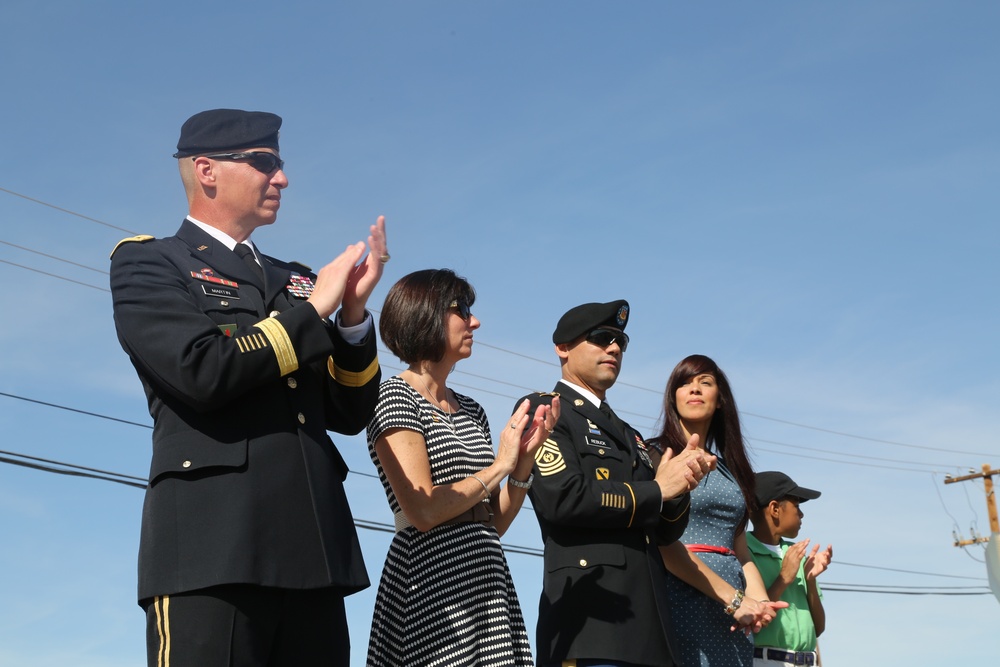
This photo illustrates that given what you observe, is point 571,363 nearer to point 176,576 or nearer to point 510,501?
point 510,501

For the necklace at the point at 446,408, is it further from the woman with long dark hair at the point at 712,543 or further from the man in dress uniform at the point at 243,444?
the woman with long dark hair at the point at 712,543

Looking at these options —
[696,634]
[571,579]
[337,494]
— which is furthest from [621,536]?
[337,494]

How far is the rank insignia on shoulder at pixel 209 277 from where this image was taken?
303 centimetres

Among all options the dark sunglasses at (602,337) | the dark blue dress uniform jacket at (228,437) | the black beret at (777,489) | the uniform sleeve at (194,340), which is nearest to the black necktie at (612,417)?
the dark sunglasses at (602,337)

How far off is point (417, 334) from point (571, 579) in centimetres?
102

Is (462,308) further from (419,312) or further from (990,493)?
(990,493)

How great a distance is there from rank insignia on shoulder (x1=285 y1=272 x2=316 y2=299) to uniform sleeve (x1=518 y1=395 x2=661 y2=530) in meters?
1.09

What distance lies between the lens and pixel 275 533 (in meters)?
2.77

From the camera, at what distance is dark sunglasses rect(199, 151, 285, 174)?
3.25 meters

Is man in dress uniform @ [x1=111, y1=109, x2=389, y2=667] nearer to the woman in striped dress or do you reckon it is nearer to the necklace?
the woman in striped dress

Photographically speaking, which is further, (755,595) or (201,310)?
(755,595)

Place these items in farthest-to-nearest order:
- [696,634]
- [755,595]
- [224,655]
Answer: [755,595]
[696,634]
[224,655]

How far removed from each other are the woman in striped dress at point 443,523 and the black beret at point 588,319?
2.92ft

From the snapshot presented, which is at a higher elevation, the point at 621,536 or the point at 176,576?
the point at 621,536
